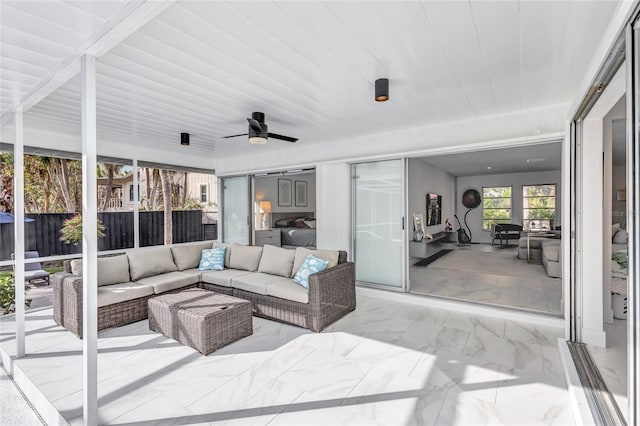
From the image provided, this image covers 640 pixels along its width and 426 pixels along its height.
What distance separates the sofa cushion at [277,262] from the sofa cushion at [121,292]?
4.63 ft

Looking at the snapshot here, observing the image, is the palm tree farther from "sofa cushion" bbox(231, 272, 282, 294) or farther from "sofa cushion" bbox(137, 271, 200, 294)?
"sofa cushion" bbox(231, 272, 282, 294)

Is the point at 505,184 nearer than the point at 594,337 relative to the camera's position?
No

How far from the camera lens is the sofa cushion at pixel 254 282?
12.6ft

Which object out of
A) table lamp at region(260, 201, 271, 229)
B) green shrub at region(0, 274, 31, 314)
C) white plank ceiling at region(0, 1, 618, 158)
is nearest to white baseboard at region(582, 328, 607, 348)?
white plank ceiling at region(0, 1, 618, 158)

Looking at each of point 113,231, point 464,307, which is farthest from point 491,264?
point 113,231

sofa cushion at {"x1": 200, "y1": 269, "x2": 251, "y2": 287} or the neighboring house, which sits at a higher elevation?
the neighboring house

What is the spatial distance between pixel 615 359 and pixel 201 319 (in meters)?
3.39

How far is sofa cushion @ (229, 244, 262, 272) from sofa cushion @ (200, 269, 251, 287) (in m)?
0.15

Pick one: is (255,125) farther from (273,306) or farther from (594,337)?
(594,337)

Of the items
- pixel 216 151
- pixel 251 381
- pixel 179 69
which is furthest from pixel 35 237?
pixel 251 381

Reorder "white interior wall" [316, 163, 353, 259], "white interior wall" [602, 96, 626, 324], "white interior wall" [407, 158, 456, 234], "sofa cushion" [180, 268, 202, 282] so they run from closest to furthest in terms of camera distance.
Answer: "white interior wall" [602, 96, 626, 324]
"sofa cushion" [180, 268, 202, 282]
"white interior wall" [316, 163, 353, 259]
"white interior wall" [407, 158, 456, 234]

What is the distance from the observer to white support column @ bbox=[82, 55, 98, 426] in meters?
1.82

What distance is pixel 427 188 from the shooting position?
8242 millimetres

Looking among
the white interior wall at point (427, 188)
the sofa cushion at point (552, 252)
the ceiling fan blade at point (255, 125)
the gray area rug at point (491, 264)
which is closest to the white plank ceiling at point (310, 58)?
the ceiling fan blade at point (255, 125)
